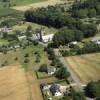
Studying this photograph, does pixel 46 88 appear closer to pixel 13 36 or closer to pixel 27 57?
pixel 27 57

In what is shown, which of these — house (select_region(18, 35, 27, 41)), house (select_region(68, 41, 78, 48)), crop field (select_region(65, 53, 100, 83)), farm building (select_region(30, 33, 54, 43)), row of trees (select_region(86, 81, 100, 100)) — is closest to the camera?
row of trees (select_region(86, 81, 100, 100))

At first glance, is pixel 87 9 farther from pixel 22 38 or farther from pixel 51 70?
pixel 51 70

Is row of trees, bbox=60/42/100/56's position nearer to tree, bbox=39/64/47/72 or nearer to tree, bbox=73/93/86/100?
tree, bbox=39/64/47/72

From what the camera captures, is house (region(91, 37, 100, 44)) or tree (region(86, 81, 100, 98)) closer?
tree (region(86, 81, 100, 98))

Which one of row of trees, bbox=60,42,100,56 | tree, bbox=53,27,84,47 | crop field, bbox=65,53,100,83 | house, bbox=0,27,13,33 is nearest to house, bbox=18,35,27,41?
house, bbox=0,27,13,33

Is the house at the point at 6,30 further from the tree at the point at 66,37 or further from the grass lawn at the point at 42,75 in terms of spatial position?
the grass lawn at the point at 42,75

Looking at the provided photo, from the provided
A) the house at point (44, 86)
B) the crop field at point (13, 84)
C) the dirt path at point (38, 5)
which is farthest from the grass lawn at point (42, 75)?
the dirt path at point (38, 5)
